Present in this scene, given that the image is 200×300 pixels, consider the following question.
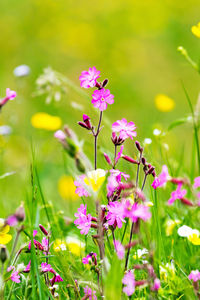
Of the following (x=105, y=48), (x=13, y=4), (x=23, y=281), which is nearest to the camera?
(x=23, y=281)

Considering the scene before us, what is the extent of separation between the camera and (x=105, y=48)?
16.9 feet

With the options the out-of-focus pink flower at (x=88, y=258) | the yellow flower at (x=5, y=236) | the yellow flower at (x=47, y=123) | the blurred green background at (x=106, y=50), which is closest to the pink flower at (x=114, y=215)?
the out-of-focus pink flower at (x=88, y=258)

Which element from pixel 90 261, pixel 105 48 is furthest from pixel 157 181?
pixel 105 48

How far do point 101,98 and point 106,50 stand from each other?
4.23 metres

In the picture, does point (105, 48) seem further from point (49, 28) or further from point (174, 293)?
point (174, 293)

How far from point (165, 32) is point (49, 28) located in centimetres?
116

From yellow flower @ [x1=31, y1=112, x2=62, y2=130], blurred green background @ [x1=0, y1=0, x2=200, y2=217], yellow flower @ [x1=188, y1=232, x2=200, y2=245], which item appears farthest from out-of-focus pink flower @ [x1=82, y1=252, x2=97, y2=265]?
blurred green background @ [x1=0, y1=0, x2=200, y2=217]

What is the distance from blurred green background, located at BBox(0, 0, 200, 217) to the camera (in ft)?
13.0

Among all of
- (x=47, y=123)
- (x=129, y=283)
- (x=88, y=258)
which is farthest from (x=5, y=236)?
(x=47, y=123)

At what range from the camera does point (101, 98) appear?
981mm

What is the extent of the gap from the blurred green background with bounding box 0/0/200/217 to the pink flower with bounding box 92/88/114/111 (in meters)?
2.40

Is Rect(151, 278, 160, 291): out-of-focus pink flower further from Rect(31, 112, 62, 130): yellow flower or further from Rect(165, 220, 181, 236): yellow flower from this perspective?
Rect(31, 112, 62, 130): yellow flower

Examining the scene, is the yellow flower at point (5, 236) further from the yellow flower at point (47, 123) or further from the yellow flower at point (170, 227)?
the yellow flower at point (47, 123)

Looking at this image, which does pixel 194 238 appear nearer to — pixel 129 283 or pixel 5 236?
pixel 129 283
